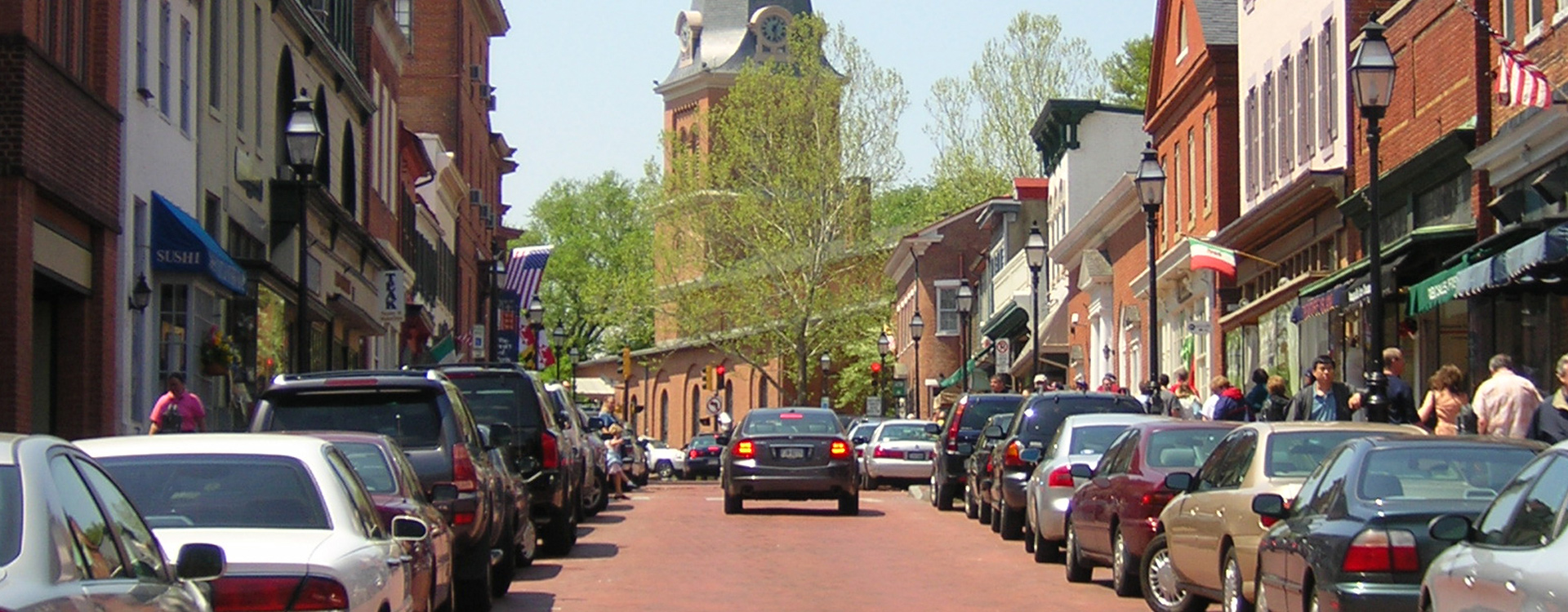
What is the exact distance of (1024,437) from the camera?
25.1 m

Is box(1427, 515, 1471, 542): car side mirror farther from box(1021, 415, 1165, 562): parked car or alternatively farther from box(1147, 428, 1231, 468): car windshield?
box(1021, 415, 1165, 562): parked car

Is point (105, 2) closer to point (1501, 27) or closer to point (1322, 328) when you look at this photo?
point (1501, 27)

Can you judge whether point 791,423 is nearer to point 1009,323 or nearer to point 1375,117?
point 1375,117

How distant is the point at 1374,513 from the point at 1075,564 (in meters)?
7.30

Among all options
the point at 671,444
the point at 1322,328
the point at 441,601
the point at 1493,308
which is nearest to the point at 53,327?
the point at 441,601

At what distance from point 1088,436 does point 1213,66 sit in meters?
21.3

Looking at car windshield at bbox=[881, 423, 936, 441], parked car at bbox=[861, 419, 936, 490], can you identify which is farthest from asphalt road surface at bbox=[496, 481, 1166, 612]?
car windshield at bbox=[881, 423, 936, 441]

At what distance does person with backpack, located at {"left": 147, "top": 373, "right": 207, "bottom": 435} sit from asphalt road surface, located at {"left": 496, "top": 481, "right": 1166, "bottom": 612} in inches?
172

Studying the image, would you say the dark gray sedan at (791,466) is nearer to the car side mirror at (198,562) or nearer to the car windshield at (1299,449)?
the car windshield at (1299,449)

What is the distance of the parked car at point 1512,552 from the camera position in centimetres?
820

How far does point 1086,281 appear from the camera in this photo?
179 ft

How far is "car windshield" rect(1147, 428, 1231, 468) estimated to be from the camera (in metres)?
16.9

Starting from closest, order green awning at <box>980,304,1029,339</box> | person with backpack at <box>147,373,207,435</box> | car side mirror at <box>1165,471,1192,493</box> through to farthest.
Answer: car side mirror at <box>1165,471,1192,493</box> < person with backpack at <box>147,373,207,435</box> < green awning at <box>980,304,1029,339</box>

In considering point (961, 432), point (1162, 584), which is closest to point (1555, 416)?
point (1162, 584)
